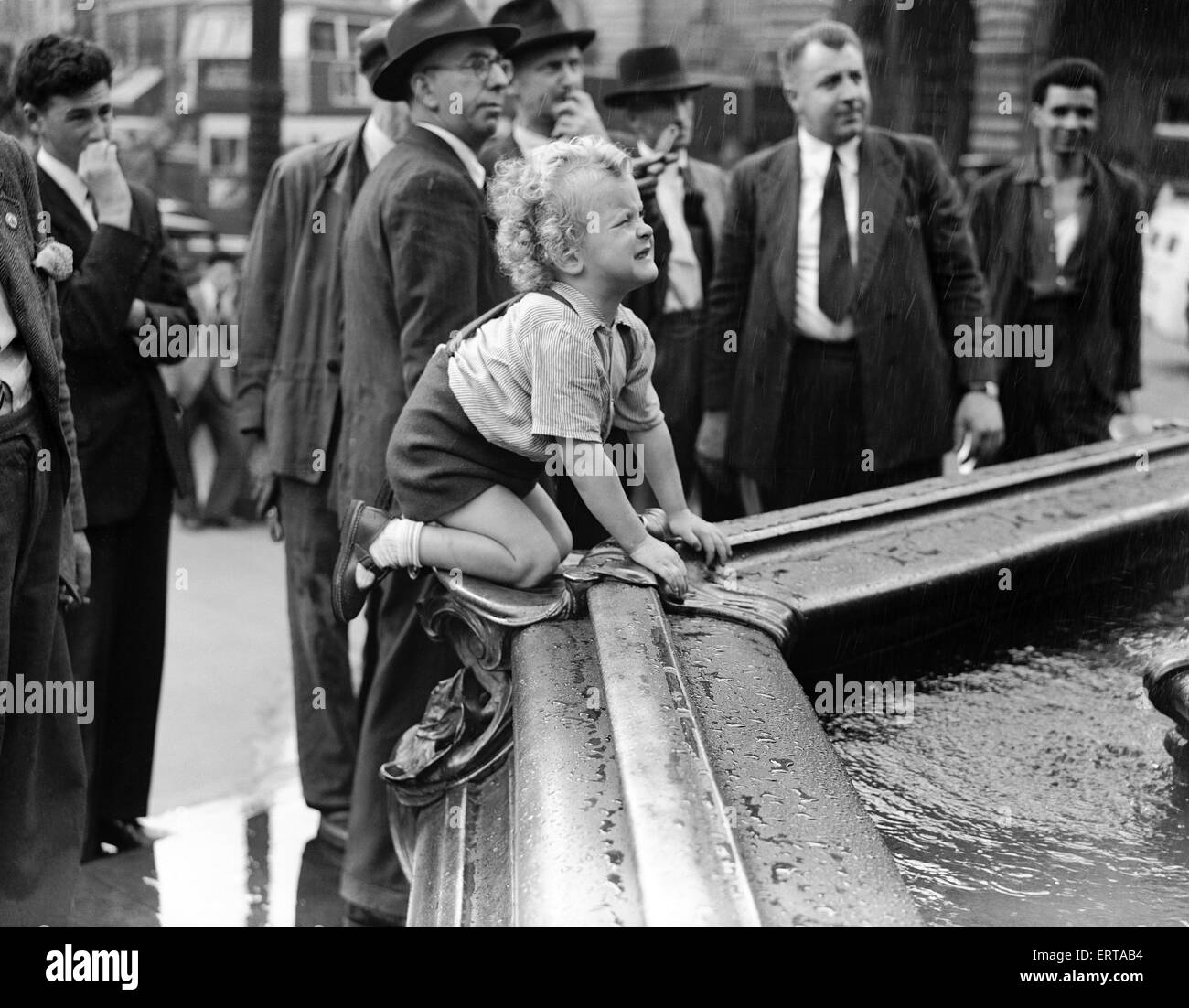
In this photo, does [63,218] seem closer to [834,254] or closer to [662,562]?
[834,254]

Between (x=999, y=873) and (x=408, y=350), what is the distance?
6.28 feet

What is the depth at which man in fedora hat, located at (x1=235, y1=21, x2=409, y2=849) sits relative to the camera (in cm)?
422

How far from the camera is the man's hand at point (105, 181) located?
3.98 meters

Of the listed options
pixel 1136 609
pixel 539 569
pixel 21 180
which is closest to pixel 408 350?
pixel 21 180

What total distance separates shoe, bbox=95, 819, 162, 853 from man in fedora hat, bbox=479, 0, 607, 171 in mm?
2218

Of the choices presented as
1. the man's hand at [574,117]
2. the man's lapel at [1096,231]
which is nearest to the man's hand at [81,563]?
the man's hand at [574,117]

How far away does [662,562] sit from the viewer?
236 centimetres

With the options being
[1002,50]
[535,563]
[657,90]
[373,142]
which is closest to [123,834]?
[373,142]

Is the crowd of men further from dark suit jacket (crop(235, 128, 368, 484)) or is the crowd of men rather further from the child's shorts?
the child's shorts

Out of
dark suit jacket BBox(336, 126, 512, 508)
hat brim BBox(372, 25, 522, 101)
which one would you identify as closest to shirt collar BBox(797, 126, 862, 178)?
hat brim BBox(372, 25, 522, 101)

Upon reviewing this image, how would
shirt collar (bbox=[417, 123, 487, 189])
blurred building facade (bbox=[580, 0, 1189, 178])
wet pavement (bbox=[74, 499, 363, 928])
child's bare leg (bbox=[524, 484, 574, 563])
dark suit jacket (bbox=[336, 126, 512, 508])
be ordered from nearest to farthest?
child's bare leg (bbox=[524, 484, 574, 563]) → dark suit jacket (bbox=[336, 126, 512, 508]) → shirt collar (bbox=[417, 123, 487, 189]) → wet pavement (bbox=[74, 499, 363, 928]) → blurred building facade (bbox=[580, 0, 1189, 178])

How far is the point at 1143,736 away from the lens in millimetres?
2506

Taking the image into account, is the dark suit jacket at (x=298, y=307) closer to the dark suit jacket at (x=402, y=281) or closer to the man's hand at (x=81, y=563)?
the dark suit jacket at (x=402, y=281)

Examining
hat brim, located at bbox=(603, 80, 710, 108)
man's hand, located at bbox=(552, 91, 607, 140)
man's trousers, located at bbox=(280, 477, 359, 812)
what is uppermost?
hat brim, located at bbox=(603, 80, 710, 108)
